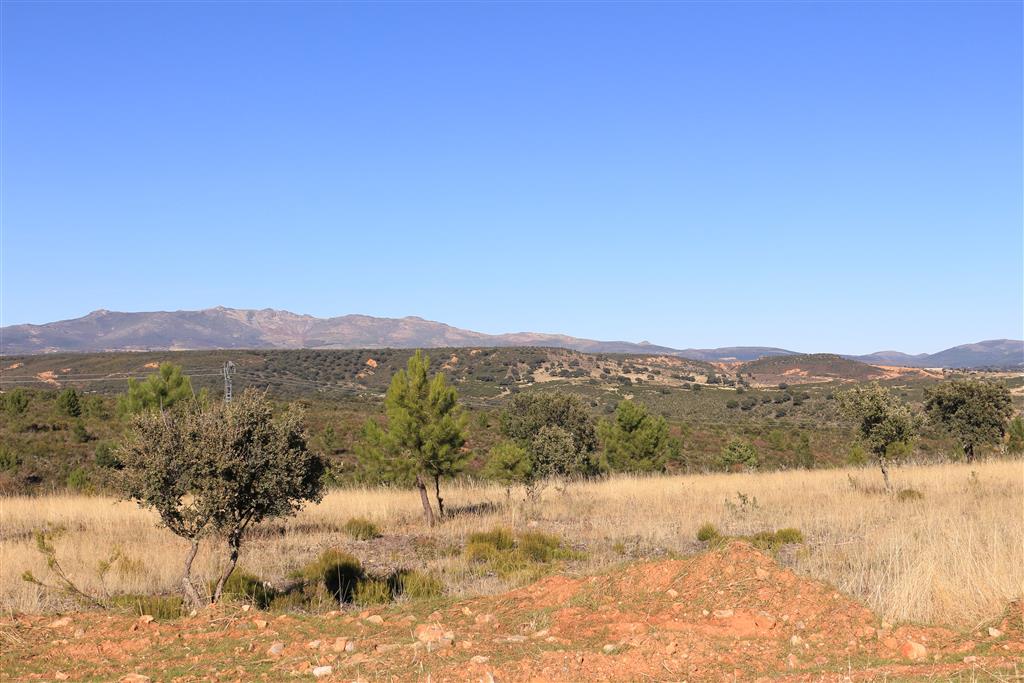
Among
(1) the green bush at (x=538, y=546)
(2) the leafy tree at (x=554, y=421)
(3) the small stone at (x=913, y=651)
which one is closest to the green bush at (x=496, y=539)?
(1) the green bush at (x=538, y=546)

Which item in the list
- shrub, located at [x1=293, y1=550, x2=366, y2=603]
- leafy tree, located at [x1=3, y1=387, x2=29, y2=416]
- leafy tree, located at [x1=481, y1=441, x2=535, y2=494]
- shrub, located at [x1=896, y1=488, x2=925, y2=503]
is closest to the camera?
shrub, located at [x1=293, y1=550, x2=366, y2=603]

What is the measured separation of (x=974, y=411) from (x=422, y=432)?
25.6 meters

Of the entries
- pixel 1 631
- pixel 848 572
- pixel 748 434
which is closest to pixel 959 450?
pixel 748 434

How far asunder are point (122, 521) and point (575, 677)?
1523 cm

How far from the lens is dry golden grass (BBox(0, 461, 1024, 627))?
9.71m

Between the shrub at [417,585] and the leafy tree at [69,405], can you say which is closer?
the shrub at [417,585]

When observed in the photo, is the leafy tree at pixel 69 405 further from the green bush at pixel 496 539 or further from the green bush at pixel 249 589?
the green bush at pixel 249 589

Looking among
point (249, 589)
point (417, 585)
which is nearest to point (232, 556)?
point (249, 589)

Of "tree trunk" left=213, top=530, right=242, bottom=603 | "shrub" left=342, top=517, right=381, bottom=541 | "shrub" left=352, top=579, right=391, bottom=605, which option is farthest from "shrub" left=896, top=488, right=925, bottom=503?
"tree trunk" left=213, top=530, right=242, bottom=603

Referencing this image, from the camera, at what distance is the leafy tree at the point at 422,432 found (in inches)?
760

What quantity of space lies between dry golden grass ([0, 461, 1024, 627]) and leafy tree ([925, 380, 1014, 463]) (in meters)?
7.40

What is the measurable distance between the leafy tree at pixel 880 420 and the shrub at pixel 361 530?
14.2 metres

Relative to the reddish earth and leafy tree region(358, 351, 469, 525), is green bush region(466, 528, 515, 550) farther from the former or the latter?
the reddish earth

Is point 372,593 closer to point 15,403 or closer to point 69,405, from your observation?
point 69,405
